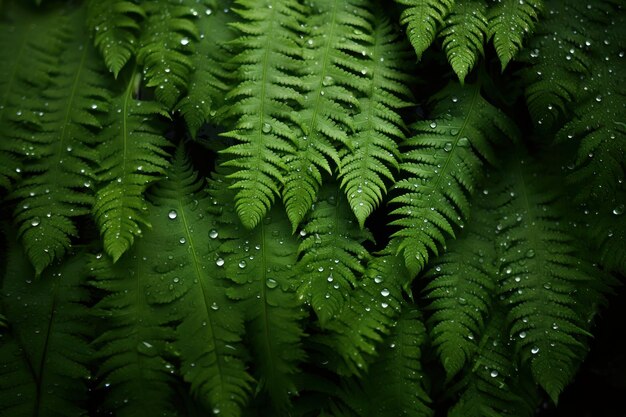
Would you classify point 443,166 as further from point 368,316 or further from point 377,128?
point 368,316

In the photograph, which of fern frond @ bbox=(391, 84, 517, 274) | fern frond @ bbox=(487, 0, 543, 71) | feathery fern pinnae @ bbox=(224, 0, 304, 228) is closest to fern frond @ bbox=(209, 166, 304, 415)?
feathery fern pinnae @ bbox=(224, 0, 304, 228)

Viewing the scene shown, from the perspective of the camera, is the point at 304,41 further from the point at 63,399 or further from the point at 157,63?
the point at 63,399

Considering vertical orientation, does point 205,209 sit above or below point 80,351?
above

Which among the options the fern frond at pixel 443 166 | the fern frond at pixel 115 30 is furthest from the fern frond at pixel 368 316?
the fern frond at pixel 115 30

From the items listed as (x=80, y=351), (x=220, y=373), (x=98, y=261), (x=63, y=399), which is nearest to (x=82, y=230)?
(x=98, y=261)

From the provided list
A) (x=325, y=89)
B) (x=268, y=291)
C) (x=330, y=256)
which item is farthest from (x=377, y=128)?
(x=268, y=291)
